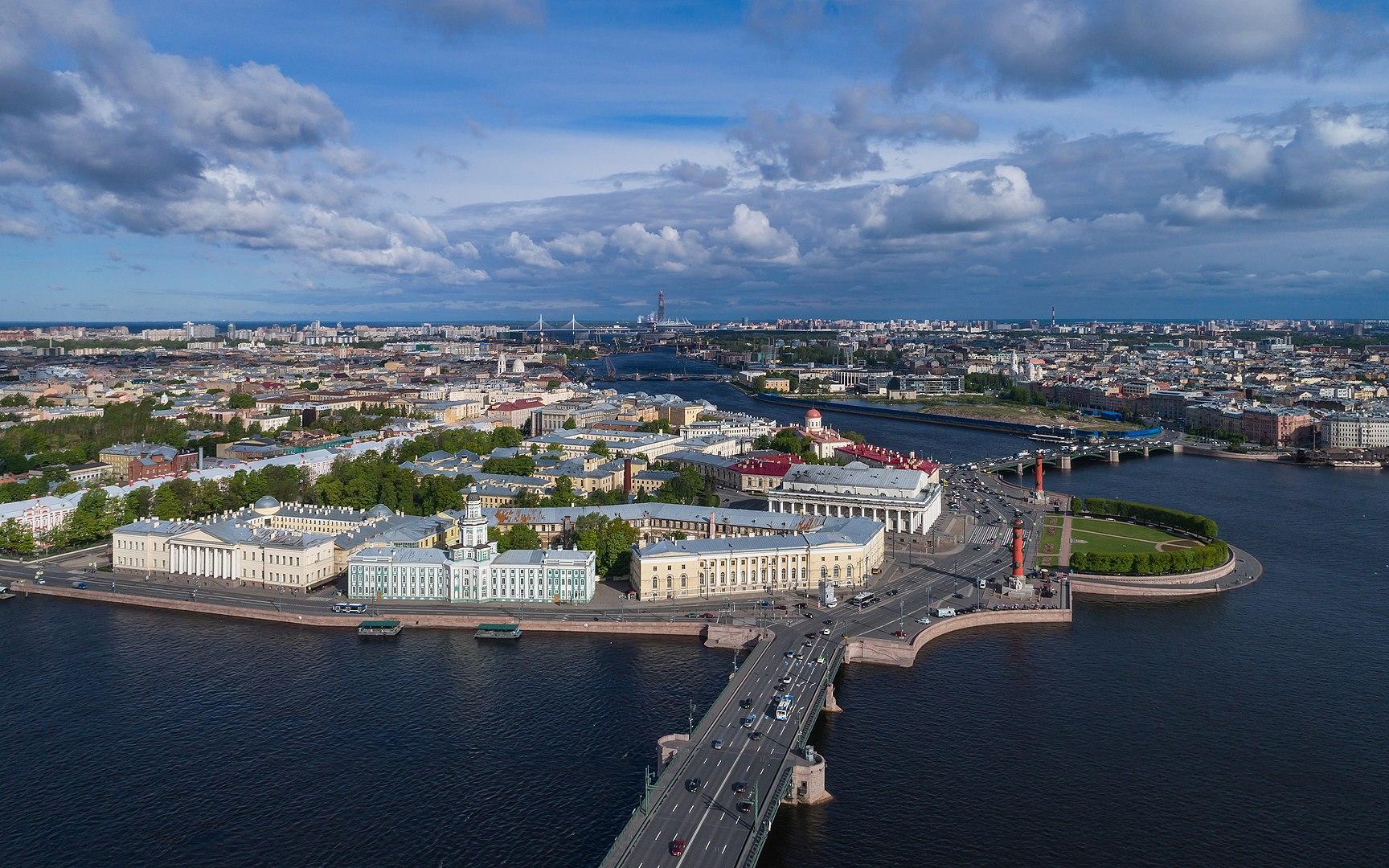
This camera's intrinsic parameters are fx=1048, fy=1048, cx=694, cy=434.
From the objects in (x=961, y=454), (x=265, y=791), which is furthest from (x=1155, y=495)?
(x=265, y=791)

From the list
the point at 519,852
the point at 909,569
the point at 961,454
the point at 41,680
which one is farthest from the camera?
the point at 961,454

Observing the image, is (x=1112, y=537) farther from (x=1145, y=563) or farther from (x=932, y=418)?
(x=932, y=418)

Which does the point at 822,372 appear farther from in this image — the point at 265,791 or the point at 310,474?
the point at 265,791

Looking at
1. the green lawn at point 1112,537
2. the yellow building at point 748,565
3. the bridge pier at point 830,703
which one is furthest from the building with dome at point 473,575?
the green lawn at point 1112,537

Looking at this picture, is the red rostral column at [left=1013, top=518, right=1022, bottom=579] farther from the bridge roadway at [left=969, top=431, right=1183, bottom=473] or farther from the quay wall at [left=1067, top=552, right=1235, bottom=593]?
the bridge roadway at [left=969, top=431, right=1183, bottom=473]

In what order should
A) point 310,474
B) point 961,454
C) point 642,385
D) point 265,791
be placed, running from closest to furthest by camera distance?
1. point 265,791
2. point 310,474
3. point 961,454
4. point 642,385

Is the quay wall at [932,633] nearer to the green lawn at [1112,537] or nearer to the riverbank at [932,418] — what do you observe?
the green lawn at [1112,537]

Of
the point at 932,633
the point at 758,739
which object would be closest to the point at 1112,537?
the point at 932,633
